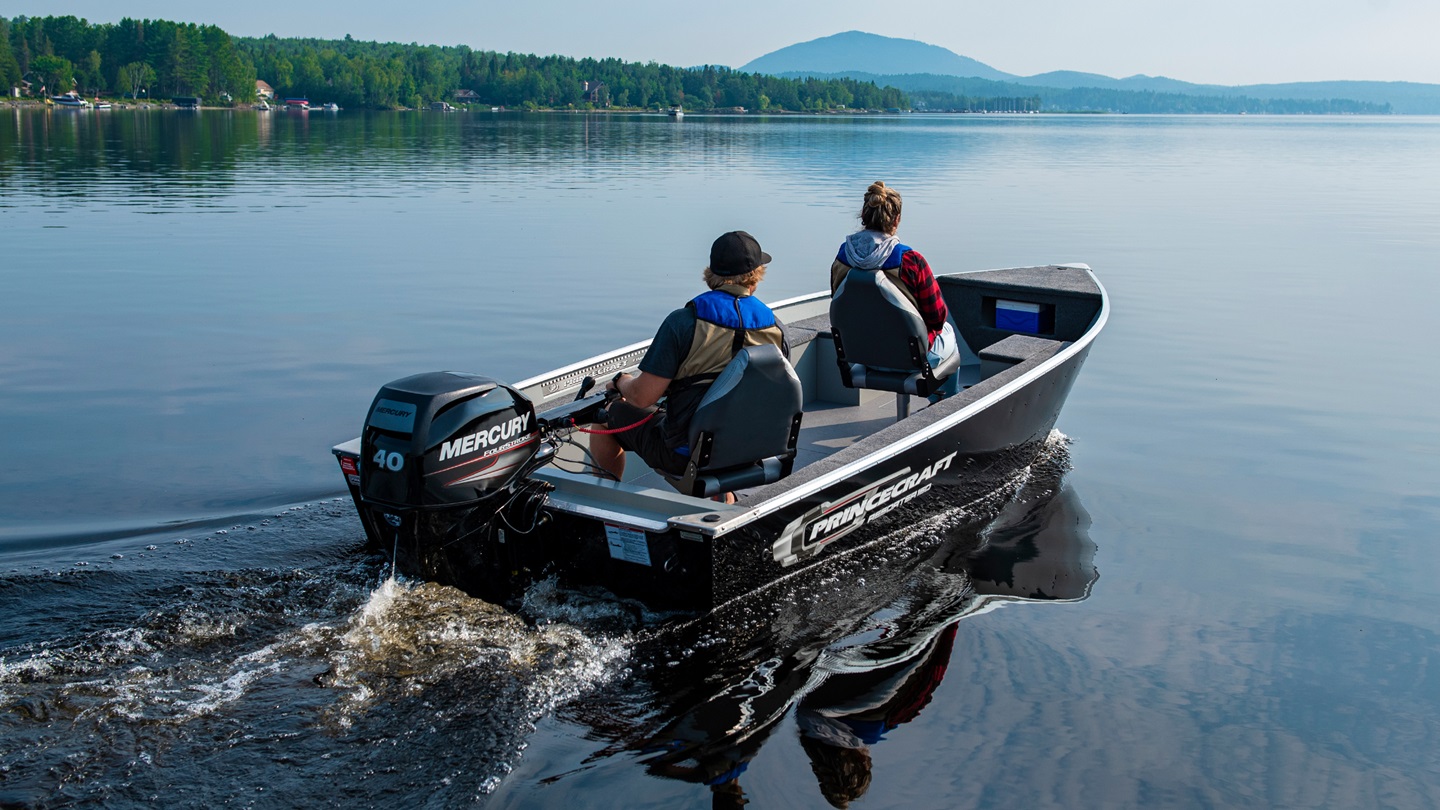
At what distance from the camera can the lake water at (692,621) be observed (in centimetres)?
380

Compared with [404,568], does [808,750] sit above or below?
below

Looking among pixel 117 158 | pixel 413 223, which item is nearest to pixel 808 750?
pixel 413 223

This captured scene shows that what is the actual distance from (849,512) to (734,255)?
1.30 meters

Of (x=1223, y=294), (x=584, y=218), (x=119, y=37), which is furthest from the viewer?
(x=119, y=37)

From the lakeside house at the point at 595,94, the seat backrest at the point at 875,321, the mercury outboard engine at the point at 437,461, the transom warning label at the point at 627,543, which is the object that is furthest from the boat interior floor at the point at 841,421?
the lakeside house at the point at 595,94

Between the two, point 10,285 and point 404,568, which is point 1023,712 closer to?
point 404,568

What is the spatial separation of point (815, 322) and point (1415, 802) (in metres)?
4.66

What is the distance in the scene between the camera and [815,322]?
7.84m

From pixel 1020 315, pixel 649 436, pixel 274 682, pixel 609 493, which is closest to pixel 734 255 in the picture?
pixel 649 436

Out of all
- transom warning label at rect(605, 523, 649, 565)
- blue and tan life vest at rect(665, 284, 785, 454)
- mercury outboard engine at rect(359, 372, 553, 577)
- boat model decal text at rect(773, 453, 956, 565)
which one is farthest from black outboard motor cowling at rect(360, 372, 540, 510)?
boat model decal text at rect(773, 453, 956, 565)

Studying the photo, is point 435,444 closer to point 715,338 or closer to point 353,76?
point 715,338

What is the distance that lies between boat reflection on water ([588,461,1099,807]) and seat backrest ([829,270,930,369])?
1.02 meters

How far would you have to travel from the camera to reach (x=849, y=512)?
5.14 meters

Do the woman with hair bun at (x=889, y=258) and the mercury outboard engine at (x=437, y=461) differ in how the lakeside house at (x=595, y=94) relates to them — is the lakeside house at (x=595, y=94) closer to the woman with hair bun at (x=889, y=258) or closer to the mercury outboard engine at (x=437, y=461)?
the woman with hair bun at (x=889, y=258)
